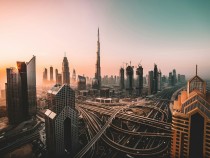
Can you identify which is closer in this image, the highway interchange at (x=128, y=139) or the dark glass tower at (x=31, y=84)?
the highway interchange at (x=128, y=139)

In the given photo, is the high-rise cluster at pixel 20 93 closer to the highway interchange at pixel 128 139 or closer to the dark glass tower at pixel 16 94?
the dark glass tower at pixel 16 94

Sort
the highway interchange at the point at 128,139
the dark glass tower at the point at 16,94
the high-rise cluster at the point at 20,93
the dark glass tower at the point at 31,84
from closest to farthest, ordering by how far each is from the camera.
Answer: the highway interchange at the point at 128,139, the dark glass tower at the point at 16,94, the high-rise cluster at the point at 20,93, the dark glass tower at the point at 31,84

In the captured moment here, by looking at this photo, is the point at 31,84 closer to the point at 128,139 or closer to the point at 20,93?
the point at 20,93

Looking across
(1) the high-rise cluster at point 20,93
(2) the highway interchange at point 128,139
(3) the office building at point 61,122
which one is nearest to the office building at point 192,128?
(2) the highway interchange at point 128,139

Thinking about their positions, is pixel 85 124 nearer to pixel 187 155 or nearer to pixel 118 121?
pixel 118 121

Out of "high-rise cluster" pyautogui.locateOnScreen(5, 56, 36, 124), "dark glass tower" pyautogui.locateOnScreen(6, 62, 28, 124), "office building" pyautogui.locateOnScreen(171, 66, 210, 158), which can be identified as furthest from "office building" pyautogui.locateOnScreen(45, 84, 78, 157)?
"high-rise cluster" pyautogui.locateOnScreen(5, 56, 36, 124)

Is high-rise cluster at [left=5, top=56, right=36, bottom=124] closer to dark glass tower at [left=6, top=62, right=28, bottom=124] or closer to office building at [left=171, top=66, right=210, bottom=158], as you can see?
dark glass tower at [left=6, top=62, right=28, bottom=124]

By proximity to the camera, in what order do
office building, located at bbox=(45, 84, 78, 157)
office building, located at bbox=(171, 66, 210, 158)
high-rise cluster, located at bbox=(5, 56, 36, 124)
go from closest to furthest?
office building, located at bbox=(171, 66, 210, 158) → office building, located at bbox=(45, 84, 78, 157) → high-rise cluster, located at bbox=(5, 56, 36, 124)
